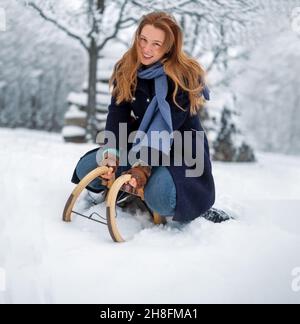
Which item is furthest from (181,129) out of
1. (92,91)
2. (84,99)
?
(84,99)

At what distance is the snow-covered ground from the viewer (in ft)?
5.49

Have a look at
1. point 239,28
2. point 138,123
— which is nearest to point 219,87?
point 239,28

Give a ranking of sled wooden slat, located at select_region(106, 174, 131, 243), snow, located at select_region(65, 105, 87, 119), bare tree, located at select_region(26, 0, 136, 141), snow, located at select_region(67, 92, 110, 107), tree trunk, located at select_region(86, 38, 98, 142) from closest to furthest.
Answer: sled wooden slat, located at select_region(106, 174, 131, 243), bare tree, located at select_region(26, 0, 136, 141), tree trunk, located at select_region(86, 38, 98, 142), snow, located at select_region(65, 105, 87, 119), snow, located at select_region(67, 92, 110, 107)

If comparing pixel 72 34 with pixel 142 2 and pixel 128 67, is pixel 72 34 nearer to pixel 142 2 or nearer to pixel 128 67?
pixel 142 2

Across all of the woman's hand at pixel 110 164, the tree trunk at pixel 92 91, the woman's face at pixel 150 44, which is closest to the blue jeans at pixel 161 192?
the woman's hand at pixel 110 164

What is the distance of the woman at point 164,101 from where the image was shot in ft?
7.23

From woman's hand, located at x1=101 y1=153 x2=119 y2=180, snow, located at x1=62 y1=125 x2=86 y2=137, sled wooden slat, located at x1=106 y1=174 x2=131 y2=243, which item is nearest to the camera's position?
sled wooden slat, located at x1=106 y1=174 x2=131 y2=243

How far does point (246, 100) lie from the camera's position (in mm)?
19922

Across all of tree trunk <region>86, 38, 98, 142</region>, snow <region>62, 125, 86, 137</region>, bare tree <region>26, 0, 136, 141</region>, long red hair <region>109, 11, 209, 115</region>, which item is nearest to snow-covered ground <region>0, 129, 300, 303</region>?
long red hair <region>109, 11, 209, 115</region>

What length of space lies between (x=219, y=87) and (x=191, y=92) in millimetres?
8441

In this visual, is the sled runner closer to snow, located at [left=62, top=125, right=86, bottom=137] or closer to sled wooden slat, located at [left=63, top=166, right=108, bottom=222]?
sled wooden slat, located at [left=63, top=166, right=108, bottom=222]

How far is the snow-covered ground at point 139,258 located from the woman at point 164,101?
203 mm

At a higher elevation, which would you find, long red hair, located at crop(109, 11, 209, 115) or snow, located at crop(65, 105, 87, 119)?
long red hair, located at crop(109, 11, 209, 115)

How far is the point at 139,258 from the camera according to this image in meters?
1.92
